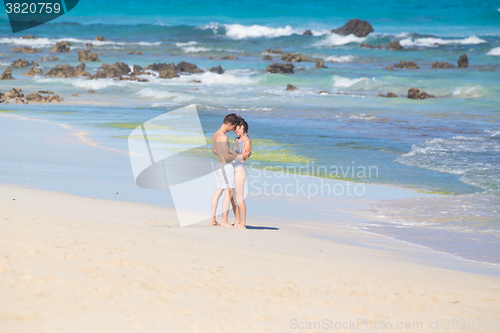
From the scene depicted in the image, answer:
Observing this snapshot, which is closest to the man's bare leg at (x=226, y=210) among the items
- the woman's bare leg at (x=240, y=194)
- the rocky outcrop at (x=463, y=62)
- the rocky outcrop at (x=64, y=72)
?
the woman's bare leg at (x=240, y=194)

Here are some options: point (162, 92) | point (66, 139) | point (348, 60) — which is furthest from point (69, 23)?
point (66, 139)

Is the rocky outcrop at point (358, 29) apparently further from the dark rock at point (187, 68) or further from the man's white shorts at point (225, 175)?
the man's white shorts at point (225, 175)

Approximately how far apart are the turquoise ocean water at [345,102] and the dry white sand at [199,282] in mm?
2052

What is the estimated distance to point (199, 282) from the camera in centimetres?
358

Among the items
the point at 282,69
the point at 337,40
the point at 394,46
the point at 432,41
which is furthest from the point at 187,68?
the point at 432,41

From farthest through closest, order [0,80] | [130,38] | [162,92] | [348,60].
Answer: [130,38] < [348,60] < [0,80] < [162,92]

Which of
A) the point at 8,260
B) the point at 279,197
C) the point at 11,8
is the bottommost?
the point at 279,197

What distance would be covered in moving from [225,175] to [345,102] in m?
20.3

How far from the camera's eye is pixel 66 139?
12.9m

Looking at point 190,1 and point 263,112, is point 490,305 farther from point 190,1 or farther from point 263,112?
point 190,1

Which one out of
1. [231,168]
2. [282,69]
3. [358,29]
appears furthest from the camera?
→ [358,29]

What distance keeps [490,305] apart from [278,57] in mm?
48044

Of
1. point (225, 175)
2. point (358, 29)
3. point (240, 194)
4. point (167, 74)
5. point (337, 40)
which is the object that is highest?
point (358, 29)

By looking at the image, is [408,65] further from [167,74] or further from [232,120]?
[232,120]
